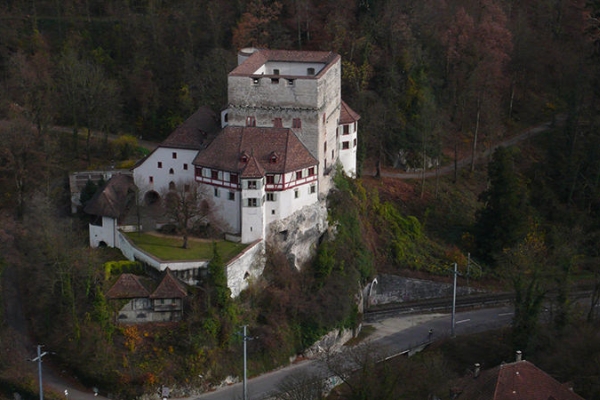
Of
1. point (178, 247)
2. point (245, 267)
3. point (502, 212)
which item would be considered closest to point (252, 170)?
point (245, 267)

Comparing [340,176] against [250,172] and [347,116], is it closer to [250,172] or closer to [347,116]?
[347,116]

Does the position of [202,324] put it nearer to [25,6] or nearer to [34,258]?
[34,258]

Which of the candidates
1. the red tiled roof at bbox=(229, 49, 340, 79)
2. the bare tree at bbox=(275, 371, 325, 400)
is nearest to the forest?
the bare tree at bbox=(275, 371, 325, 400)

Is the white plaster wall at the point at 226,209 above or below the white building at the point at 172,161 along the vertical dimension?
below

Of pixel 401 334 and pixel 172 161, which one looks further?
pixel 172 161

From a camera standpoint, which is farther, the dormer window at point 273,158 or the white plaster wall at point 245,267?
the dormer window at point 273,158

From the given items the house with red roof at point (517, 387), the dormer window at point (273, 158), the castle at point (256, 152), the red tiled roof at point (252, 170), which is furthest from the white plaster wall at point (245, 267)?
the house with red roof at point (517, 387)

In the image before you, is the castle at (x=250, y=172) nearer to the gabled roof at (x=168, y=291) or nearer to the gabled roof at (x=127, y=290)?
the gabled roof at (x=168, y=291)
